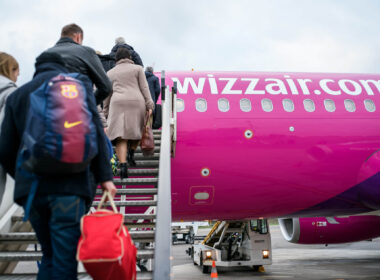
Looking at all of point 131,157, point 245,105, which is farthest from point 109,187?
point 245,105

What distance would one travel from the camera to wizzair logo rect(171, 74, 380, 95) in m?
6.38

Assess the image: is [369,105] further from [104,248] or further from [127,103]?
[104,248]

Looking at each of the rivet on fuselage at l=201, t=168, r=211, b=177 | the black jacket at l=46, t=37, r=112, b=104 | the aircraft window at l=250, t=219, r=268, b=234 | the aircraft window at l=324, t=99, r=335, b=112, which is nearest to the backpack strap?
the black jacket at l=46, t=37, r=112, b=104

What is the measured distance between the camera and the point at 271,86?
6.60 m

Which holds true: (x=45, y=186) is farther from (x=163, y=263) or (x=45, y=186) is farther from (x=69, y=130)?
(x=163, y=263)

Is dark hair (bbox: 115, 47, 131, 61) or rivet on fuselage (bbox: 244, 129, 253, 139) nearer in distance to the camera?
dark hair (bbox: 115, 47, 131, 61)

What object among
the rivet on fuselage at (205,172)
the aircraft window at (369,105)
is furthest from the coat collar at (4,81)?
the aircraft window at (369,105)

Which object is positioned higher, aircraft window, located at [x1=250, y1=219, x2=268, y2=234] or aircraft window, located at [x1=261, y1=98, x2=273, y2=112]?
aircraft window, located at [x1=261, y1=98, x2=273, y2=112]

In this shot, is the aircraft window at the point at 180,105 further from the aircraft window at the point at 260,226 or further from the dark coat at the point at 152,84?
the aircraft window at the point at 260,226

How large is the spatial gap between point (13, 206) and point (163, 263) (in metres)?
2.10

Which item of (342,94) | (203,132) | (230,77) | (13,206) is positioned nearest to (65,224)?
(13,206)

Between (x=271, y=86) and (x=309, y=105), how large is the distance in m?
0.72

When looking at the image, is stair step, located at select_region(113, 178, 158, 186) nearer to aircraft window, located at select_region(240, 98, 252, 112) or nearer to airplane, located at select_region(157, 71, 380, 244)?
airplane, located at select_region(157, 71, 380, 244)

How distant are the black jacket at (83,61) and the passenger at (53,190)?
0.23 metres
